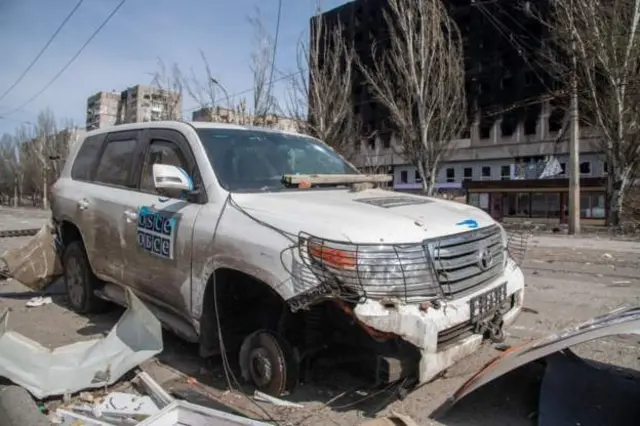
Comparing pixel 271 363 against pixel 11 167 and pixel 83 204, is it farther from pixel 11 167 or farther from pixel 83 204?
pixel 11 167

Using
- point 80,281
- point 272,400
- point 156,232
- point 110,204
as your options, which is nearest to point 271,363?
point 272,400

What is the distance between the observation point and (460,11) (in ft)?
180

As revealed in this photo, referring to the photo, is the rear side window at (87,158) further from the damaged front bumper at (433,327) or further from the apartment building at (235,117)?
the apartment building at (235,117)

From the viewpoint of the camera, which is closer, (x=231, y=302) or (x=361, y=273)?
(x=361, y=273)

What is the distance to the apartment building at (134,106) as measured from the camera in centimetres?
2478

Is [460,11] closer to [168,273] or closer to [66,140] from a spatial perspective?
[66,140]

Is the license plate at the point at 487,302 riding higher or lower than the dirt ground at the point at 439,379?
higher

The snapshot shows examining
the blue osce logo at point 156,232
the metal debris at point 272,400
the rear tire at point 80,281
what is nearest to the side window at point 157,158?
the blue osce logo at point 156,232

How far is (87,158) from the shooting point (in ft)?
19.1

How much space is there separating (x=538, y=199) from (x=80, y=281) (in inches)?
1383

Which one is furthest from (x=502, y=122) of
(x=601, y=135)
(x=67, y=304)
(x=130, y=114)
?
(x=67, y=304)

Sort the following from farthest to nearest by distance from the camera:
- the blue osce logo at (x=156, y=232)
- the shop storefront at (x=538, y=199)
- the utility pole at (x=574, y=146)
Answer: the shop storefront at (x=538, y=199) → the utility pole at (x=574, y=146) → the blue osce logo at (x=156, y=232)

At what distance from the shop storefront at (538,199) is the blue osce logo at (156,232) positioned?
32.4 metres

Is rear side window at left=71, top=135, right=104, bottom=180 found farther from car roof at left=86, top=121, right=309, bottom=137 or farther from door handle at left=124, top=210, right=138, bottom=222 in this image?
door handle at left=124, top=210, right=138, bottom=222
